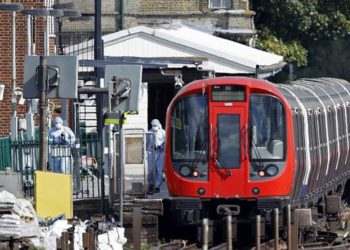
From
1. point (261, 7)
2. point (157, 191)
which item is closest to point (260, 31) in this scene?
point (261, 7)

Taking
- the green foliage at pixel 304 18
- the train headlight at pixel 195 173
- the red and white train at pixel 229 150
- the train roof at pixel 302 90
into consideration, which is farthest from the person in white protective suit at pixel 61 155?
the green foliage at pixel 304 18

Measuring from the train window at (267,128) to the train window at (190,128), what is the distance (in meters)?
0.72

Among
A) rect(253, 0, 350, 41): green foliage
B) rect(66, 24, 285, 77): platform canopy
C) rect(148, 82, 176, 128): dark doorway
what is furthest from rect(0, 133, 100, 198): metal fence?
rect(253, 0, 350, 41): green foliage

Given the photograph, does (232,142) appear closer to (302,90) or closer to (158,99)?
(302,90)

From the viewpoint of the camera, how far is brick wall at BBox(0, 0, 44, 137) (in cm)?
3928

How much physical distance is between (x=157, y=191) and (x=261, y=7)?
33.2 metres

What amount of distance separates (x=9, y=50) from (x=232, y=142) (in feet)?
58.9

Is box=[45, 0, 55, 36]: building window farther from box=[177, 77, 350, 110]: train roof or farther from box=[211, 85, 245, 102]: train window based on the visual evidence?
box=[211, 85, 245, 102]: train window

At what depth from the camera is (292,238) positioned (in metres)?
20.9

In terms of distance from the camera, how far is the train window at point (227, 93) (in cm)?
2261

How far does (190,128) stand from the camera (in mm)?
22703

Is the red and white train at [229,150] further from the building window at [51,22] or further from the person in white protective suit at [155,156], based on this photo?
the building window at [51,22]

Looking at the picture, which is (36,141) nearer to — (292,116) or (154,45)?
(292,116)

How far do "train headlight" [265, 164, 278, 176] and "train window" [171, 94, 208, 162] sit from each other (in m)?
0.96
